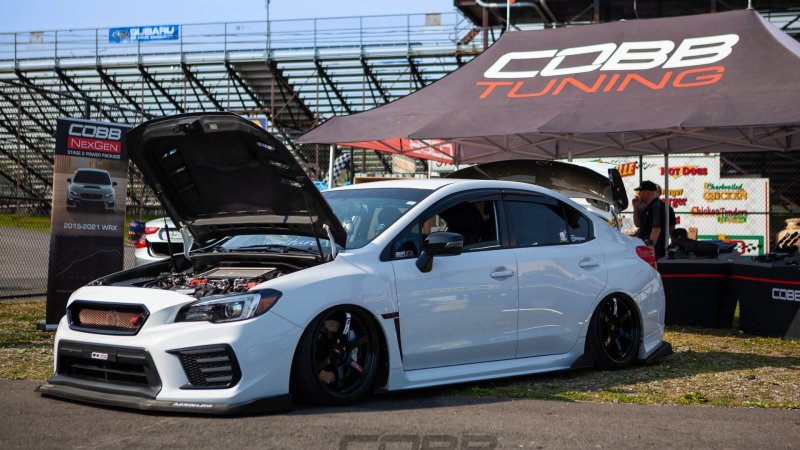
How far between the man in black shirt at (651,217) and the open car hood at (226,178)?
6.52 m

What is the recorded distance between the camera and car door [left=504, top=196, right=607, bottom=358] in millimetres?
6961

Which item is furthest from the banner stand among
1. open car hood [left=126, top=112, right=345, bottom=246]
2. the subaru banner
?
the subaru banner

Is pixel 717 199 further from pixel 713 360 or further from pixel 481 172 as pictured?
pixel 713 360

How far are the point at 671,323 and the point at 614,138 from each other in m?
4.62

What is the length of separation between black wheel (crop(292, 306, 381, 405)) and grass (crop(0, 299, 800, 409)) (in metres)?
0.78

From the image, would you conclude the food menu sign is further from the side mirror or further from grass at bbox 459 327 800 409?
the side mirror

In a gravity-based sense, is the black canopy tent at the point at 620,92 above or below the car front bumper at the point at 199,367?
above

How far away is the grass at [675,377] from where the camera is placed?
6.57 m

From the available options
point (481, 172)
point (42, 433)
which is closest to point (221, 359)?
point (42, 433)

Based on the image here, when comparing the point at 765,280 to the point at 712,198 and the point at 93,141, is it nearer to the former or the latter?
the point at 93,141

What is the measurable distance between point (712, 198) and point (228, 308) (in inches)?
732

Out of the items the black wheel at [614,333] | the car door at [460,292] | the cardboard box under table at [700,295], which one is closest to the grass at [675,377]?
the black wheel at [614,333]

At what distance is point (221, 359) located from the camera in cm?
542

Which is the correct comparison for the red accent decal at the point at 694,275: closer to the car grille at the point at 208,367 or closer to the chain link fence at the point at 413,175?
the chain link fence at the point at 413,175
